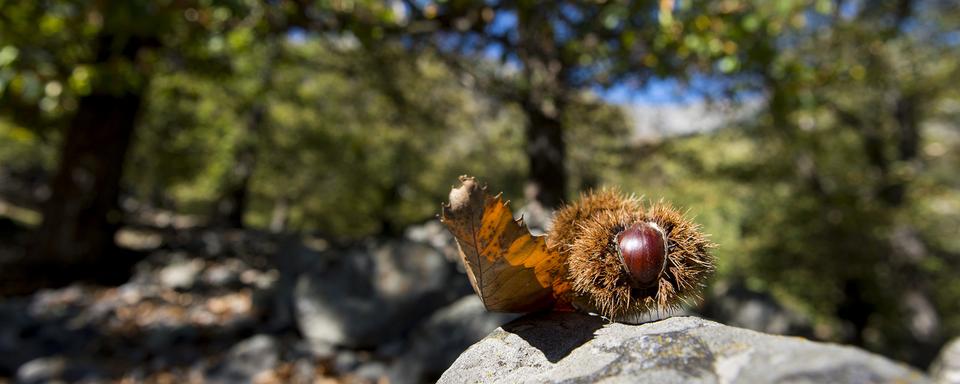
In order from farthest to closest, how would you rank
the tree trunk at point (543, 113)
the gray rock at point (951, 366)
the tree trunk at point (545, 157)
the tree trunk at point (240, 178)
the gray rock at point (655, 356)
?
the tree trunk at point (240, 178) < the tree trunk at point (545, 157) < the tree trunk at point (543, 113) < the gray rock at point (951, 366) < the gray rock at point (655, 356)

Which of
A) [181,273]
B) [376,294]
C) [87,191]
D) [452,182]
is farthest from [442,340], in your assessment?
[87,191]

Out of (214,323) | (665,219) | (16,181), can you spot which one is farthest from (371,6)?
(16,181)

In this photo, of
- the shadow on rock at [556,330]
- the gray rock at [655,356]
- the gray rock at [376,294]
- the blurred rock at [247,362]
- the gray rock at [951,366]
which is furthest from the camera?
the gray rock at [376,294]

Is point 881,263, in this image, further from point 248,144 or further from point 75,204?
point 248,144

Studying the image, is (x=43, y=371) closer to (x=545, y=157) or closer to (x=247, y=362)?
(x=247, y=362)

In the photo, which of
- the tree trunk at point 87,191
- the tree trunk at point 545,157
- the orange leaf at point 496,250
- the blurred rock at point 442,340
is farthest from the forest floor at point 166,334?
the orange leaf at point 496,250

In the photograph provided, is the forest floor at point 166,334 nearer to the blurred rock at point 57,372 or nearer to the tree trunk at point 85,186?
the blurred rock at point 57,372

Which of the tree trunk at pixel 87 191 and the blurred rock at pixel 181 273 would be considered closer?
the blurred rock at pixel 181 273
